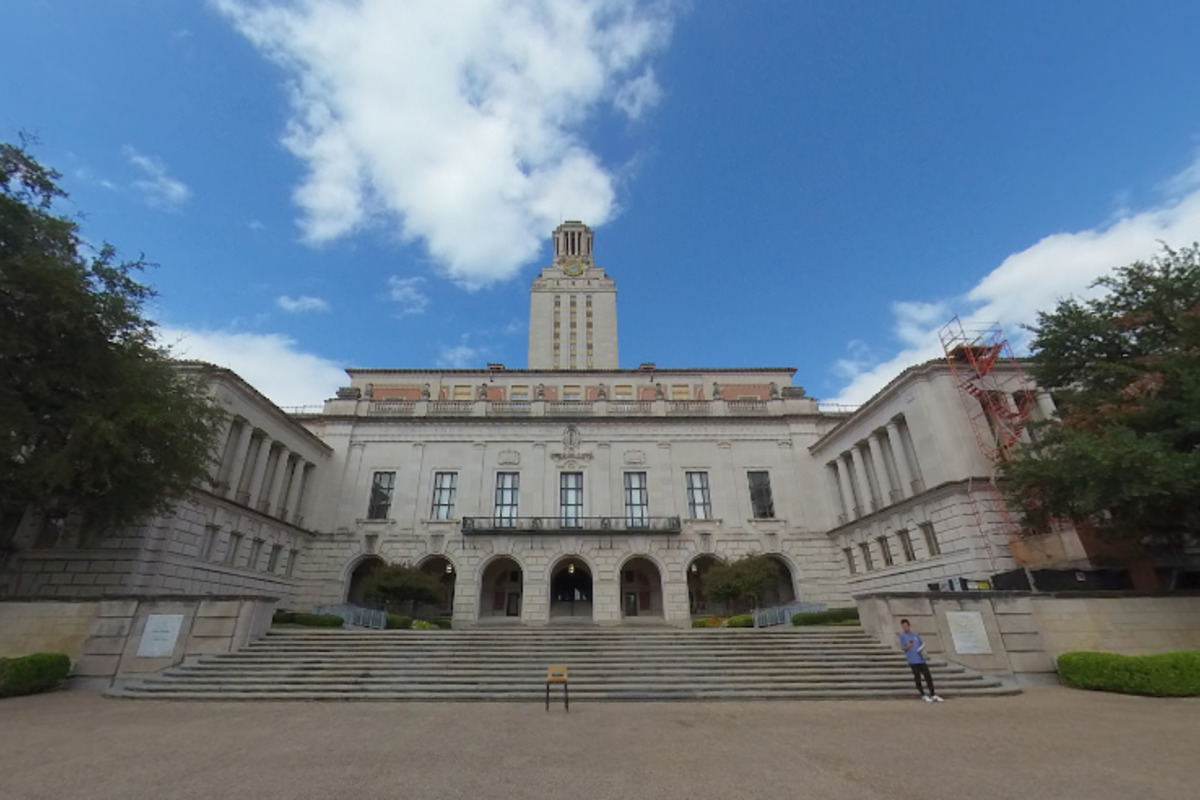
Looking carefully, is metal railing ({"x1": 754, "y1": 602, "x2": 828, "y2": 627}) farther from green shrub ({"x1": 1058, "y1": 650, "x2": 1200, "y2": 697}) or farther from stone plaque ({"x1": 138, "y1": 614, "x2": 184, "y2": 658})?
stone plaque ({"x1": 138, "y1": 614, "x2": 184, "y2": 658})

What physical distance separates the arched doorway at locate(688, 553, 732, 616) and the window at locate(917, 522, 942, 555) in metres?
10.8

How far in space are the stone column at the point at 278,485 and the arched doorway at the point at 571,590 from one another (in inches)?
635

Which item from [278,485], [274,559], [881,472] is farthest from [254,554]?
[881,472]

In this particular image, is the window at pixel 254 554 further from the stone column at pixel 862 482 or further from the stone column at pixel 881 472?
the stone column at pixel 881 472

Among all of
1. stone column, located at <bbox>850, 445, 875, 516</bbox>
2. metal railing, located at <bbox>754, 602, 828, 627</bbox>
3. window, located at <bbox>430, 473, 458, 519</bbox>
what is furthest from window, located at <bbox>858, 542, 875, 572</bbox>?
window, located at <bbox>430, 473, 458, 519</bbox>

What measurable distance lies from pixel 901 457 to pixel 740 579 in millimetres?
10361

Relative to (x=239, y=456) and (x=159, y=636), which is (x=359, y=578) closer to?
(x=239, y=456)

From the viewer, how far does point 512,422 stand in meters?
33.7

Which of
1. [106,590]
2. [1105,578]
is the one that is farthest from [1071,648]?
[106,590]

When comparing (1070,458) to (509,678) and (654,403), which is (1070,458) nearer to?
(509,678)

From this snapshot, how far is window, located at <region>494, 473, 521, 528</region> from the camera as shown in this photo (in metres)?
31.0

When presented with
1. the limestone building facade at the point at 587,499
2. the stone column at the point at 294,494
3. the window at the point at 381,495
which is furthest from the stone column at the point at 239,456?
the window at the point at 381,495

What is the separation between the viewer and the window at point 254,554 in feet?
84.3

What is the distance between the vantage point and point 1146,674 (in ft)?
36.7
